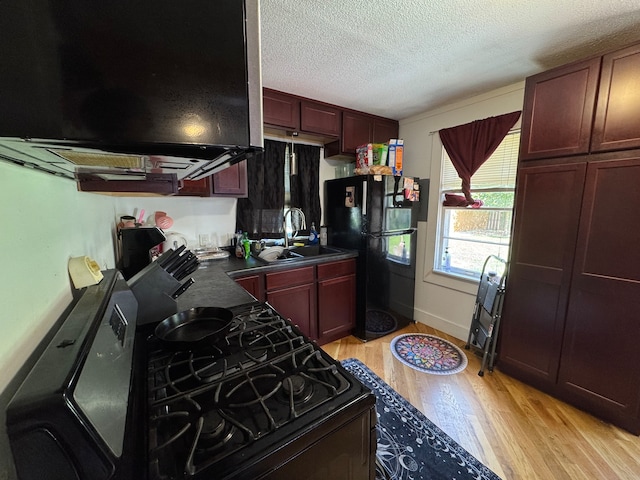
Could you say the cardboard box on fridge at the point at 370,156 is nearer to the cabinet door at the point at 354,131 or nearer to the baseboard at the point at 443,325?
the cabinet door at the point at 354,131

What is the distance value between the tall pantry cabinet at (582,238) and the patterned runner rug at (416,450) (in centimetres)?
97

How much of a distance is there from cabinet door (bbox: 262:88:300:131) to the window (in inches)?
61.8

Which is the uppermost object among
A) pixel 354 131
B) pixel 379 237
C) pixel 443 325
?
pixel 354 131

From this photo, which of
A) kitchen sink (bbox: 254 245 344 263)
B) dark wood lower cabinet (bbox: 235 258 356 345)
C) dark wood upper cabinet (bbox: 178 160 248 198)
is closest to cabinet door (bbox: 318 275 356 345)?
dark wood lower cabinet (bbox: 235 258 356 345)

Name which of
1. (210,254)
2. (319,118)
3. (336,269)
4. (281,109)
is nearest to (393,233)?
(336,269)

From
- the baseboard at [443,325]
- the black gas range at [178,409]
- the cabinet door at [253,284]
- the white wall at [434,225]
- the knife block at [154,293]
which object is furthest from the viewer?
the baseboard at [443,325]

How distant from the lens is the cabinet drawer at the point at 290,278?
221cm

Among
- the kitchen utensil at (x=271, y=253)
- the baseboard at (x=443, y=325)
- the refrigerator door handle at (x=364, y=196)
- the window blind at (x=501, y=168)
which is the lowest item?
the baseboard at (x=443, y=325)

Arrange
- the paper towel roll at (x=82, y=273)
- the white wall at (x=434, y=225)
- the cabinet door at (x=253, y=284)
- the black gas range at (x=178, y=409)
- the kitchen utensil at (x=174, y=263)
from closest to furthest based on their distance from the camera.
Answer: the black gas range at (x=178, y=409), the paper towel roll at (x=82, y=273), the kitchen utensil at (x=174, y=263), the cabinet door at (x=253, y=284), the white wall at (x=434, y=225)

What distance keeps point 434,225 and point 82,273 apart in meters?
2.84

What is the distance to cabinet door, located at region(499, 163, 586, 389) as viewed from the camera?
1.74 meters

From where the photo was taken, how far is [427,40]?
5.24 feet

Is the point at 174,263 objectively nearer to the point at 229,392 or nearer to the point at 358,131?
the point at 229,392

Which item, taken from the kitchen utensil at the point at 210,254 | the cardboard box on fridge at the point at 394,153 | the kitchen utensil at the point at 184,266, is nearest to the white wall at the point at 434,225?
the cardboard box on fridge at the point at 394,153
